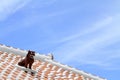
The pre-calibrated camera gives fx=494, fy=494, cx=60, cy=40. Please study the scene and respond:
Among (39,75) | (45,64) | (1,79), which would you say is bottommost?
(1,79)

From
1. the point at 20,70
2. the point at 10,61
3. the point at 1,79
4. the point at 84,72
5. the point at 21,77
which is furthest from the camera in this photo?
the point at 84,72

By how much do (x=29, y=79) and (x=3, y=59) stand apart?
117 inches

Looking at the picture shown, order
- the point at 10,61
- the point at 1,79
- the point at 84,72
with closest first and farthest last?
the point at 1,79 → the point at 10,61 → the point at 84,72

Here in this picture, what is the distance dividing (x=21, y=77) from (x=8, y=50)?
186 inches

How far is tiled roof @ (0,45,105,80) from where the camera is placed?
19612mm

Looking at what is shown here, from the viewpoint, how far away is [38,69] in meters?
22.0

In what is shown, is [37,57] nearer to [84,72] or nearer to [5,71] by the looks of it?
[84,72]

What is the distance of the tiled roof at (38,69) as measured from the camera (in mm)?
19612

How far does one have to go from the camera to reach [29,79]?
19.4 m

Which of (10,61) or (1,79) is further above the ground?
(10,61)

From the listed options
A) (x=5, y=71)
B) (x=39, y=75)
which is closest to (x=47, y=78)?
(x=39, y=75)

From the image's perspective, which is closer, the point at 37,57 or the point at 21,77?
the point at 21,77

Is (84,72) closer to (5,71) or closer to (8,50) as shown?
(8,50)

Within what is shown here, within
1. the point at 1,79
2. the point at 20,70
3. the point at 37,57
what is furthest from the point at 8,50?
the point at 1,79
